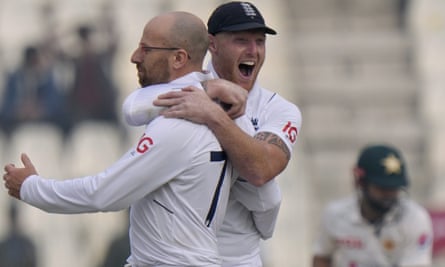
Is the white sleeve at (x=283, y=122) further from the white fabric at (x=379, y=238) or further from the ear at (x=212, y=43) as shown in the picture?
the white fabric at (x=379, y=238)

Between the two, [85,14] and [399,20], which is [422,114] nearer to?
[399,20]

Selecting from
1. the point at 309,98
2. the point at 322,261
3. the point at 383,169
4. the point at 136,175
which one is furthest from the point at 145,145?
the point at 309,98

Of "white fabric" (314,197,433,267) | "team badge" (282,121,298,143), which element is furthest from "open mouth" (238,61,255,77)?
"white fabric" (314,197,433,267)

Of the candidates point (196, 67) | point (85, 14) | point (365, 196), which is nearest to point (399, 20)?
point (85, 14)

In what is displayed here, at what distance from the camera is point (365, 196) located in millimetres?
8617

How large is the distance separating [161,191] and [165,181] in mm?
65

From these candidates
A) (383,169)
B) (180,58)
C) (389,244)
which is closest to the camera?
(180,58)

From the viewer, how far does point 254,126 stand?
6055 mm

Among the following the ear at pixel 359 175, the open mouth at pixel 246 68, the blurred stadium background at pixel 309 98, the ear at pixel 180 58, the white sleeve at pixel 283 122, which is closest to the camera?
the ear at pixel 180 58

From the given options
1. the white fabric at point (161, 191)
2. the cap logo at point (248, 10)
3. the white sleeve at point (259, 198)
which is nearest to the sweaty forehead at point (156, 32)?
the white fabric at point (161, 191)

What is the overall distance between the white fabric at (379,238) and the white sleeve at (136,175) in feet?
9.93

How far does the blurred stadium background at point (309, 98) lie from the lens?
12.7 metres

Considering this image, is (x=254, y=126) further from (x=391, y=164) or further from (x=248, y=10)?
(x=391, y=164)

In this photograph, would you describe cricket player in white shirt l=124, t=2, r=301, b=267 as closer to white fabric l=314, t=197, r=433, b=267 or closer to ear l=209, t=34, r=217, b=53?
ear l=209, t=34, r=217, b=53
